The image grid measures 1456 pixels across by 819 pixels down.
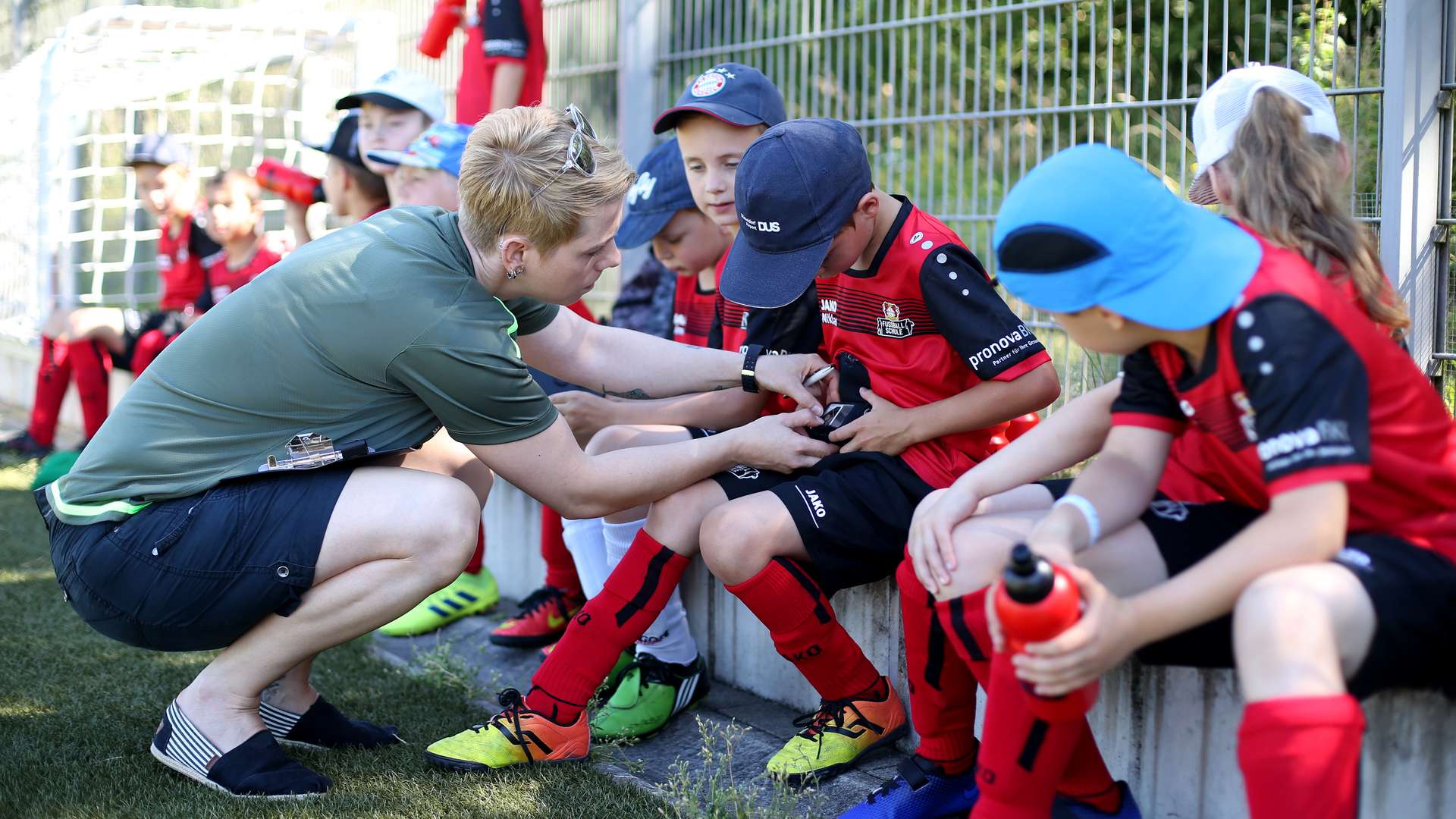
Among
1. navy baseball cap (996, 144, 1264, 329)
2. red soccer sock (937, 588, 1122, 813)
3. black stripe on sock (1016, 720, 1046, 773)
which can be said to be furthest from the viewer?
red soccer sock (937, 588, 1122, 813)

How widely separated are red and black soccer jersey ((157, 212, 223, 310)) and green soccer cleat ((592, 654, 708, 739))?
4219mm

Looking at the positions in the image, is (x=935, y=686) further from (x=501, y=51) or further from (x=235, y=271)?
(x=235, y=271)

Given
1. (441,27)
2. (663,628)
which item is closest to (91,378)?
(441,27)

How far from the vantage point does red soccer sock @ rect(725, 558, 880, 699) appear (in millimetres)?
2559

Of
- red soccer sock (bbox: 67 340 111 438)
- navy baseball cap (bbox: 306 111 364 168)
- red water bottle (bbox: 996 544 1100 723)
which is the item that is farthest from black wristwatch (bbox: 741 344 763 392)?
red soccer sock (bbox: 67 340 111 438)

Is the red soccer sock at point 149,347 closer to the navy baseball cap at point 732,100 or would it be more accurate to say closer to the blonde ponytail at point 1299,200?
the navy baseball cap at point 732,100

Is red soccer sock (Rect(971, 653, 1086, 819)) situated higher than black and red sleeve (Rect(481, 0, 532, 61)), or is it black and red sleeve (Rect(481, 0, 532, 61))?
black and red sleeve (Rect(481, 0, 532, 61))

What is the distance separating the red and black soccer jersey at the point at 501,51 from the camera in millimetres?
4723

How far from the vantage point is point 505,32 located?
15.5ft

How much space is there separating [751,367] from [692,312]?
65cm

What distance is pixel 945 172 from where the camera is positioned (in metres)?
4.05

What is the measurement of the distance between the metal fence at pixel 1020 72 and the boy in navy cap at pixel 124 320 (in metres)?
3.00

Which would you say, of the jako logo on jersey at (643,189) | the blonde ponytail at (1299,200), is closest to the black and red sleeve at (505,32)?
the jako logo on jersey at (643,189)

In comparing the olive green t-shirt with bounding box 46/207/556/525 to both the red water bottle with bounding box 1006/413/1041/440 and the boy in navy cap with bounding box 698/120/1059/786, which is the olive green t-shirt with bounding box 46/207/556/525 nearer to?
the boy in navy cap with bounding box 698/120/1059/786
